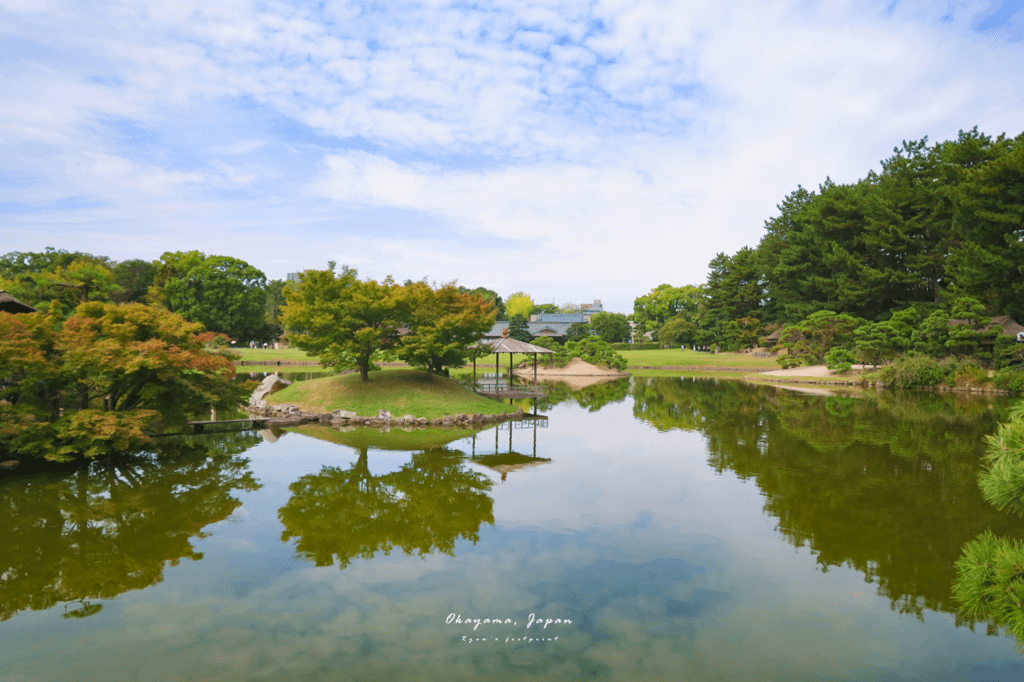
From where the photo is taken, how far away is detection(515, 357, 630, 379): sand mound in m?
41.5

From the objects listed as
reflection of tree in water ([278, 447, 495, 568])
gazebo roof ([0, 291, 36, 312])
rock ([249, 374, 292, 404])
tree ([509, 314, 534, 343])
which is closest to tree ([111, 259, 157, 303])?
rock ([249, 374, 292, 404])

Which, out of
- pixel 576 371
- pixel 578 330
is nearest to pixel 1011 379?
pixel 576 371

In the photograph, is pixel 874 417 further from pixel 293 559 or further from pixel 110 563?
pixel 110 563

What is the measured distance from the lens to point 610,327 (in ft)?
235

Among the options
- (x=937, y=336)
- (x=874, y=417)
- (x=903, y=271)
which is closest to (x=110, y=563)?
(x=874, y=417)

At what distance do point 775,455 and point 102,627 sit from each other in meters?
13.9

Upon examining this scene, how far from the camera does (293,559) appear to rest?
289 inches

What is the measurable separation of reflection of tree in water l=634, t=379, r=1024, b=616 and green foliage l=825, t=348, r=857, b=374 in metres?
9.92

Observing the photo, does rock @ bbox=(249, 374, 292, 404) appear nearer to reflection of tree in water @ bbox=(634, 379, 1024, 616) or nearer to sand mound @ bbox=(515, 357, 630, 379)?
reflection of tree in water @ bbox=(634, 379, 1024, 616)

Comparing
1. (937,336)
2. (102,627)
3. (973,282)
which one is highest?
(973,282)

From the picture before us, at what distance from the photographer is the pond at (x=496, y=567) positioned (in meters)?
5.17

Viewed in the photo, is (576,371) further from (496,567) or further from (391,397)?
(496,567)

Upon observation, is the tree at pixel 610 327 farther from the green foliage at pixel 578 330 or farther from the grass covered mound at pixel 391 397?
the grass covered mound at pixel 391 397

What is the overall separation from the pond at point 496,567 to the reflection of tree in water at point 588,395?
33.1 ft
